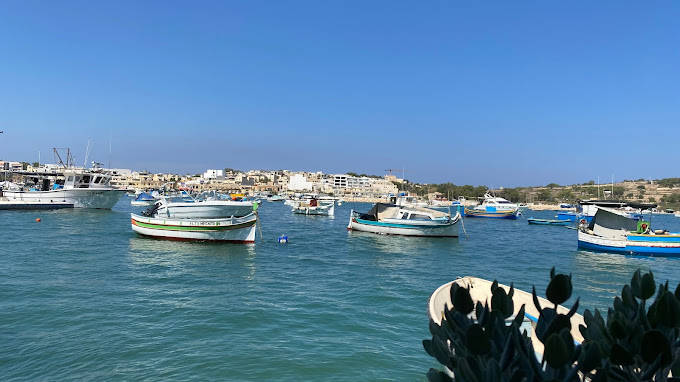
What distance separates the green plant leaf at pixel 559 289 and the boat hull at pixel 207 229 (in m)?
24.6

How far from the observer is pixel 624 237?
29500 mm

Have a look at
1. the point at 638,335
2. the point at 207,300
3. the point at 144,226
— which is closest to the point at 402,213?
the point at 144,226

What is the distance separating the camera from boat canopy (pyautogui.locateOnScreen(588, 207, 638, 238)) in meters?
31.2

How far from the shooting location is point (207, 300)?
44.9ft

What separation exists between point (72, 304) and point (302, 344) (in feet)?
25.0

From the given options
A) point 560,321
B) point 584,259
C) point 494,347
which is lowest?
point 584,259

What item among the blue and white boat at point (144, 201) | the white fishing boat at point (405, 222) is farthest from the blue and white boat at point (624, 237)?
the blue and white boat at point (144, 201)

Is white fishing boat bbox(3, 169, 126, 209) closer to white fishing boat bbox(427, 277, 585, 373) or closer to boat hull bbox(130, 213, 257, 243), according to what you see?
boat hull bbox(130, 213, 257, 243)

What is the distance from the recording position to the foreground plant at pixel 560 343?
8.50 feet

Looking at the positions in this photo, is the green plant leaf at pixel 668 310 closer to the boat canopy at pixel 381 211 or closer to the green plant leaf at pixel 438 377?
the green plant leaf at pixel 438 377

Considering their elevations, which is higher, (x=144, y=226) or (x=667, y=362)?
(x=667, y=362)

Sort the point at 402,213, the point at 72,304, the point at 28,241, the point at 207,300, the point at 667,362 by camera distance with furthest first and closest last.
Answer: the point at 402,213 < the point at 28,241 < the point at 207,300 < the point at 72,304 < the point at 667,362

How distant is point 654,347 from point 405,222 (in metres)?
33.9

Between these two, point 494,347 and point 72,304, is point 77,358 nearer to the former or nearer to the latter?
point 72,304
